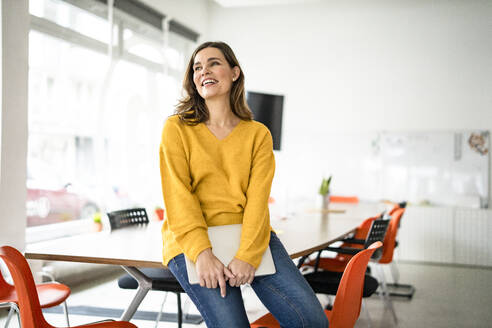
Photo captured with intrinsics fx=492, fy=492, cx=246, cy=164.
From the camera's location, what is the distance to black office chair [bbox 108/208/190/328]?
7.65 feet

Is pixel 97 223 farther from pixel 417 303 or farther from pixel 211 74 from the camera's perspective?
pixel 211 74

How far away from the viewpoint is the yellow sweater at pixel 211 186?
1.58 m

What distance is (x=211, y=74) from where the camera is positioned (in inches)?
70.1

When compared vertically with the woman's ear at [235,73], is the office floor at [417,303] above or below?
below

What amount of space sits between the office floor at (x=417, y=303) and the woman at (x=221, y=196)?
81.1 inches

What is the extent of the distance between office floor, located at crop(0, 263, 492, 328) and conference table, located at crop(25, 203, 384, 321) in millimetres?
930

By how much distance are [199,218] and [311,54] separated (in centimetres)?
566

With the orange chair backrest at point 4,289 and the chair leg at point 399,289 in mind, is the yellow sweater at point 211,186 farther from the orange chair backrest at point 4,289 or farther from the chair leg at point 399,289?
the chair leg at point 399,289

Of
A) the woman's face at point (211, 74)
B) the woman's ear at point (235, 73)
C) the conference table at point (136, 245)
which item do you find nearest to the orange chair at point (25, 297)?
the conference table at point (136, 245)

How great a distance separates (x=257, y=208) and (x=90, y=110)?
386 centimetres

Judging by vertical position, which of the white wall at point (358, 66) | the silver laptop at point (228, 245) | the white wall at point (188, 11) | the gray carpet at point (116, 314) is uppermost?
the white wall at point (188, 11)

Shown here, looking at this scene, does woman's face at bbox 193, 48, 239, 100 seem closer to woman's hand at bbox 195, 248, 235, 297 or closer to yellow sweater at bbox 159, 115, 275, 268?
yellow sweater at bbox 159, 115, 275, 268

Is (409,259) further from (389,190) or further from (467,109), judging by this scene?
(467,109)

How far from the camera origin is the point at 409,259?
621cm
